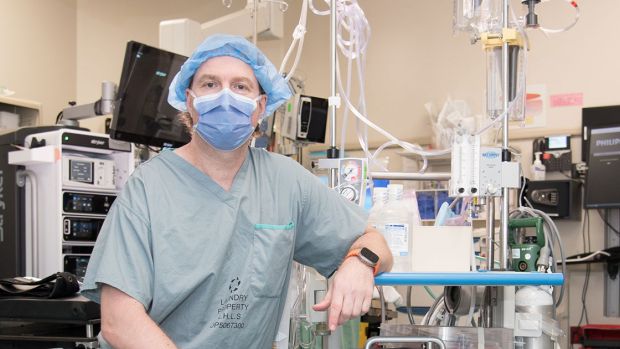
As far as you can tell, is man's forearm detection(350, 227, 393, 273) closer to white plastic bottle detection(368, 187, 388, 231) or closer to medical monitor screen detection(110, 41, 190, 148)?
white plastic bottle detection(368, 187, 388, 231)

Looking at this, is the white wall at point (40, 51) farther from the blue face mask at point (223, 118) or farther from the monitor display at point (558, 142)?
the blue face mask at point (223, 118)

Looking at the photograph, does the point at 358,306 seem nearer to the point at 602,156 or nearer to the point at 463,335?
the point at 463,335

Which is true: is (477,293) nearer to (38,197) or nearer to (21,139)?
(38,197)

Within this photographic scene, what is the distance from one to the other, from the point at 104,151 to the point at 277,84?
6.63ft

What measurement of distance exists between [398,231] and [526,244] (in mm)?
514

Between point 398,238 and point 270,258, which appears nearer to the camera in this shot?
point 270,258

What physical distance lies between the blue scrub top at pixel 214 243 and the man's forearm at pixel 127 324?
0.09ft

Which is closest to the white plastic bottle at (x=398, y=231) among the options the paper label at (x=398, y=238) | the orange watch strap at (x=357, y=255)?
the paper label at (x=398, y=238)

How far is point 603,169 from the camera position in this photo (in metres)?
4.50

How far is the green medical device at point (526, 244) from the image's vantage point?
6.98 feet

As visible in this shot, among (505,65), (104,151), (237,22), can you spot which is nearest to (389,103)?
(237,22)

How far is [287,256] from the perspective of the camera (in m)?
1.71

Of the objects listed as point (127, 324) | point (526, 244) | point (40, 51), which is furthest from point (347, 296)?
point (40, 51)

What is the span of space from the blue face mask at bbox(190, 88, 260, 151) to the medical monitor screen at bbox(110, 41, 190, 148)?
4.49 ft
